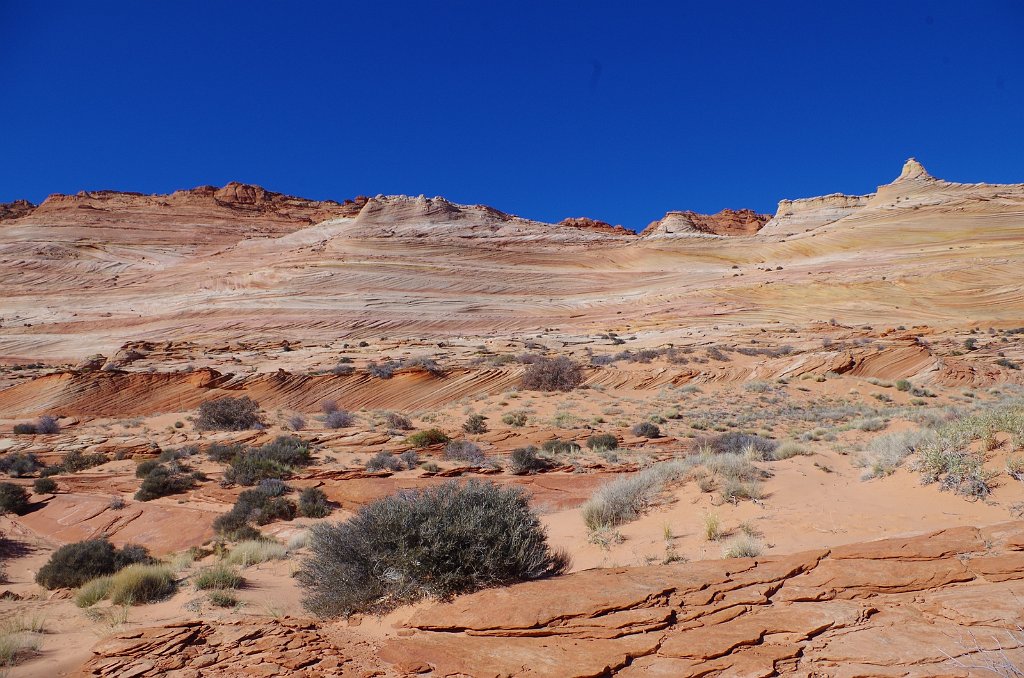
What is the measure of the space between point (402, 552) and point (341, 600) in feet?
1.97

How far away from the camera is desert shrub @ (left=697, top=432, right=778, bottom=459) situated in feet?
30.8

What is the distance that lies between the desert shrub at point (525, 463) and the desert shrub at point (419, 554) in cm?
588

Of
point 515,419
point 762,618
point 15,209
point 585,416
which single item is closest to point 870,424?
point 585,416

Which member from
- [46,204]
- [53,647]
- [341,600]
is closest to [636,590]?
[341,600]

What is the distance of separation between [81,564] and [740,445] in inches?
402

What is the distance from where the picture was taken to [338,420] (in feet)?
50.9

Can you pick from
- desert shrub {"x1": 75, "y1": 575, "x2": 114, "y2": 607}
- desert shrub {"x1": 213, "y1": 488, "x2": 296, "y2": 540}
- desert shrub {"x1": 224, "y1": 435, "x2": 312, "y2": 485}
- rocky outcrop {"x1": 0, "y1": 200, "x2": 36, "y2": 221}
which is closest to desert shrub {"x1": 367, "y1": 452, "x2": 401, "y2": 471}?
desert shrub {"x1": 224, "y1": 435, "x2": 312, "y2": 485}

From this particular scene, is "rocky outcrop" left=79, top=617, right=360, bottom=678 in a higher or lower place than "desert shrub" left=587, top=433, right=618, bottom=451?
lower

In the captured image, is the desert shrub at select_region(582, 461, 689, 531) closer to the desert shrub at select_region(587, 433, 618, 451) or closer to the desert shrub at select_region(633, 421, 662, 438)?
the desert shrub at select_region(587, 433, 618, 451)

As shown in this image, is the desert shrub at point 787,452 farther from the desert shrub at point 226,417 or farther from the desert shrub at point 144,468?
the desert shrub at point 226,417

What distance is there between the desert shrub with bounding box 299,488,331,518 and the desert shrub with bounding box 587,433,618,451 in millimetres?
5874

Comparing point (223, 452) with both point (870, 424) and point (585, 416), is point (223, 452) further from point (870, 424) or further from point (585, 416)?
point (870, 424)

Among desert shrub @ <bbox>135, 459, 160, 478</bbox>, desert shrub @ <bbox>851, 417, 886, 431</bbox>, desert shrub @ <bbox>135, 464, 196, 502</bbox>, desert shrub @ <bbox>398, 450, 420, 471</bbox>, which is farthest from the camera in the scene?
desert shrub @ <bbox>851, 417, 886, 431</bbox>

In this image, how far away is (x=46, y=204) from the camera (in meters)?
76.1
